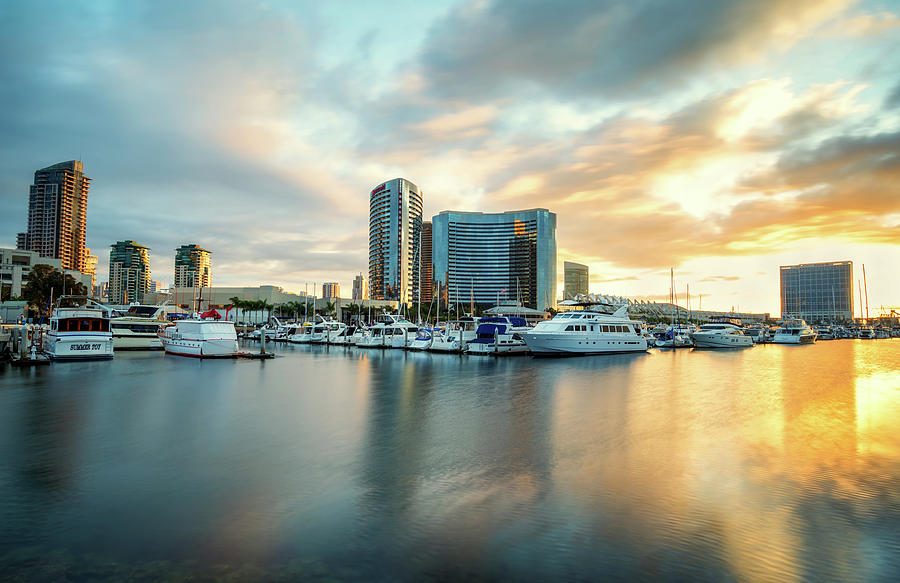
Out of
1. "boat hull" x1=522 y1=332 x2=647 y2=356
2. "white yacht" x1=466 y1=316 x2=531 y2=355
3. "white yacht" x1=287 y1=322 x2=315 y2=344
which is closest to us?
"boat hull" x1=522 y1=332 x2=647 y2=356

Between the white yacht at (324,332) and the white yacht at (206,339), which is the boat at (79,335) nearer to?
the white yacht at (206,339)

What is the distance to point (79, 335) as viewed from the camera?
149 ft

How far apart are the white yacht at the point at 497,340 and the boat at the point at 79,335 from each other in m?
41.7

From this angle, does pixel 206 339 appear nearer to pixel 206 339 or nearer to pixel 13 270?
pixel 206 339

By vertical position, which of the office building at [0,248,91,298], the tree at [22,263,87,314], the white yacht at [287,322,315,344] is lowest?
the white yacht at [287,322,315,344]

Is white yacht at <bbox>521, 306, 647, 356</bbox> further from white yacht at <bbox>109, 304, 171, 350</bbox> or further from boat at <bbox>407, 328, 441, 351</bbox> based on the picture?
white yacht at <bbox>109, 304, 171, 350</bbox>

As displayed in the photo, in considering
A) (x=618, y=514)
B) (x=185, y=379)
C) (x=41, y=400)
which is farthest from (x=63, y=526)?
(x=185, y=379)

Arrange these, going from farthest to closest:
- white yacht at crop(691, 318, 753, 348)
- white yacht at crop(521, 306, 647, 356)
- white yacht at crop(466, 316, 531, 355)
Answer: white yacht at crop(691, 318, 753, 348) < white yacht at crop(466, 316, 531, 355) < white yacht at crop(521, 306, 647, 356)

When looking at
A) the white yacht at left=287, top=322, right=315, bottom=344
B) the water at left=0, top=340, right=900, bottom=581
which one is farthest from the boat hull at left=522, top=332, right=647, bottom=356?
the white yacht at left=287, top=322, right=315, bottom=344

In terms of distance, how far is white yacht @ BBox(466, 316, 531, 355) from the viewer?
63.1 metres

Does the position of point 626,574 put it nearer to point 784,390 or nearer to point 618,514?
point 618,514

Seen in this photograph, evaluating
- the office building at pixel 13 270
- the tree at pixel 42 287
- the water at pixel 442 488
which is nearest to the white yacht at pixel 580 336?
the water at pixel 442 488

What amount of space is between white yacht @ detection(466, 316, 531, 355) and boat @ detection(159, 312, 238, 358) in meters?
30.2

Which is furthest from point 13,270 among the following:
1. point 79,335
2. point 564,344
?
point 564,344
